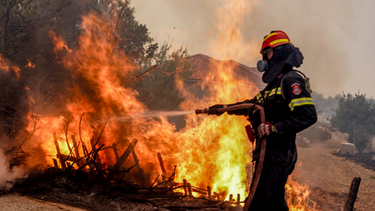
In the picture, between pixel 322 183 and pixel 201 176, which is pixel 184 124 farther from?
pixel 201 176

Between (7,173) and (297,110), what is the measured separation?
6.06 metres

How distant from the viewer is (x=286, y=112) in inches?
108

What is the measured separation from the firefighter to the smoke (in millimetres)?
5028

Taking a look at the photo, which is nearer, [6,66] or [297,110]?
[297,110]

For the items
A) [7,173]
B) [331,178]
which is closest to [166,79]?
[7,173]

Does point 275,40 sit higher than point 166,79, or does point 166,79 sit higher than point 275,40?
point 166,79

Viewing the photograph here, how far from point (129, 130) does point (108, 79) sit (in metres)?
A: 1.92

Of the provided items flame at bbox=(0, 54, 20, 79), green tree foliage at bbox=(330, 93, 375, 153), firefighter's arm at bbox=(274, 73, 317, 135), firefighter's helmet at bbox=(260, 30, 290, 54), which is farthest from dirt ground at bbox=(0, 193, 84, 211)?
green tree foliage at bbox=(330, 93, 375, 153)

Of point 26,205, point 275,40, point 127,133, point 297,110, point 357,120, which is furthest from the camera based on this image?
point 357,120

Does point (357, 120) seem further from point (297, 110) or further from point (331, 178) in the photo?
point (297, 110)

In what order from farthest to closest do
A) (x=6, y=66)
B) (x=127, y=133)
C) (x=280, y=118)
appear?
(x=6, y=66), (x=127, y=133), (x=280, y=118)

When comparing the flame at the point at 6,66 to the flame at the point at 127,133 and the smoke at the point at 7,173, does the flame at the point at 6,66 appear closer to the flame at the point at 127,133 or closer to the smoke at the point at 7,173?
the flame at the point at 127,133

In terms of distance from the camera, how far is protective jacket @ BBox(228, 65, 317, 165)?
2.54 metres

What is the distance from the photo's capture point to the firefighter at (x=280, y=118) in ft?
8.42
